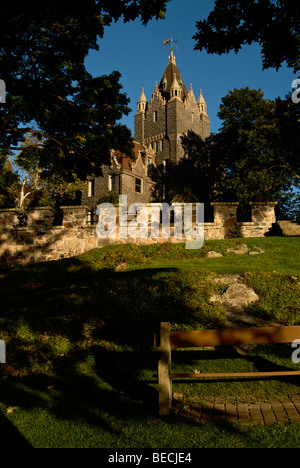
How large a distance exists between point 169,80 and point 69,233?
39.8 meters

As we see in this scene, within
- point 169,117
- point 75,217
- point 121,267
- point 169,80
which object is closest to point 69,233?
point 75,217

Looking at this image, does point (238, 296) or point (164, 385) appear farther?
point (238, 296)

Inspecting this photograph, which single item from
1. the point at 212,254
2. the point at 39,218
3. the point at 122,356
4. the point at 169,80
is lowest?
the point at 122,356

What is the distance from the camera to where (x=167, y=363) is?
4.32 m

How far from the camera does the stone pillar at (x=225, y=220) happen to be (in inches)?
567

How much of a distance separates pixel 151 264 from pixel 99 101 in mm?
7629

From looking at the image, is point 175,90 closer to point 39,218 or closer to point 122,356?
point 39,218

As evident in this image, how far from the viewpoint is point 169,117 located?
43438 mm

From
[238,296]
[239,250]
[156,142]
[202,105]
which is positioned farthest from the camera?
[202,105]

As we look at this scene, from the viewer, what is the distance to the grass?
12.7ft

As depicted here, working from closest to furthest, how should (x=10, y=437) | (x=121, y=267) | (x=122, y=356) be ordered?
(x=10, y=437)
(x=122, y=356)
(x=121, y=267)

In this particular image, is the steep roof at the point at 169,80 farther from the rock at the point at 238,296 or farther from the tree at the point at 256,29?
the tree at the point at 256,29

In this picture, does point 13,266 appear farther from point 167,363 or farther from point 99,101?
A: point 167,363

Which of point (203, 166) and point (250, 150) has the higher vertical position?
point (203, 166)
